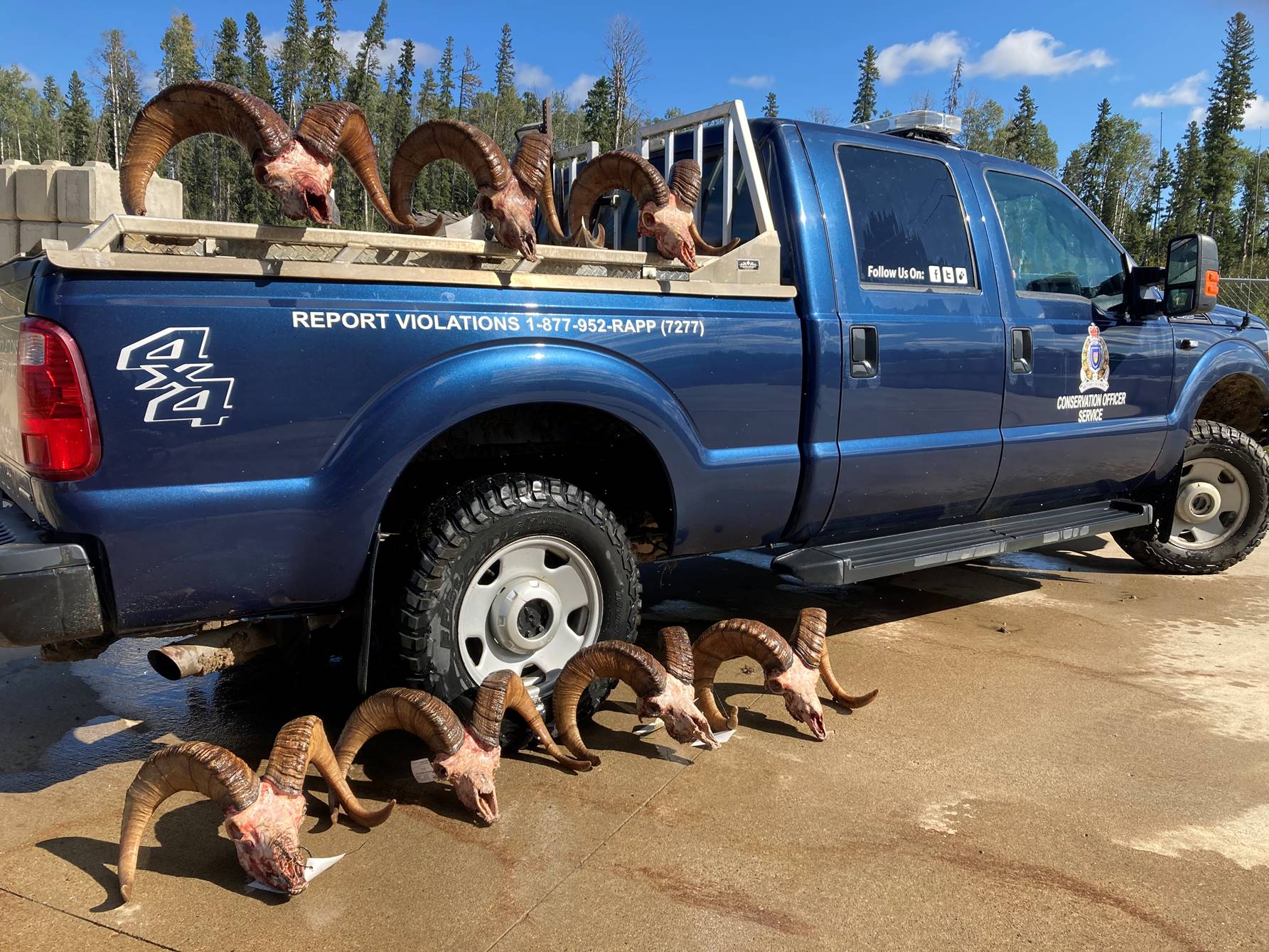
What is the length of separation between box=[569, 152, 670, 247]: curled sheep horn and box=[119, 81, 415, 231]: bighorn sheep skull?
1.13m

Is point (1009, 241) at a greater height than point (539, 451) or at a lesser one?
greater

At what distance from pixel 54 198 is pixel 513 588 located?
1560 cm

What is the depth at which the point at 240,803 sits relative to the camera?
2.51m

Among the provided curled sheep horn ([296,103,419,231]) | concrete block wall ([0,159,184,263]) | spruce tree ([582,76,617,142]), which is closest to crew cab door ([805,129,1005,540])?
curled sheep horn ([296,103,419,231])

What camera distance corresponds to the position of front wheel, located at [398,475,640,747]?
3126mm

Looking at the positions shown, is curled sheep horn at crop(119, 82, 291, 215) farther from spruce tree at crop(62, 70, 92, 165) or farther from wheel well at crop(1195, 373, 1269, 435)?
spruce tree at crop(62, 70, 92, 165)

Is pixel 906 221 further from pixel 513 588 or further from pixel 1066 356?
pixel 513 588

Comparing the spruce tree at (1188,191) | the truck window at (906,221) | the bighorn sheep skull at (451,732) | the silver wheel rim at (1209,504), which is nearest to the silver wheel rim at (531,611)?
the bighorn sheep skull at (451,732)

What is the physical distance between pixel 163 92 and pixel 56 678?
8.43ft

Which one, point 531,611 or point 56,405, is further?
point 531,611

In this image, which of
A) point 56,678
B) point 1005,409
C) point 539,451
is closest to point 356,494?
point 539,451

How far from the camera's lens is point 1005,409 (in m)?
4.54

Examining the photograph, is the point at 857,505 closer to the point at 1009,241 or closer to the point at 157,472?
the point at 1009,241

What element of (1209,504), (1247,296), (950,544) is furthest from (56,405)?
(1247,296)
